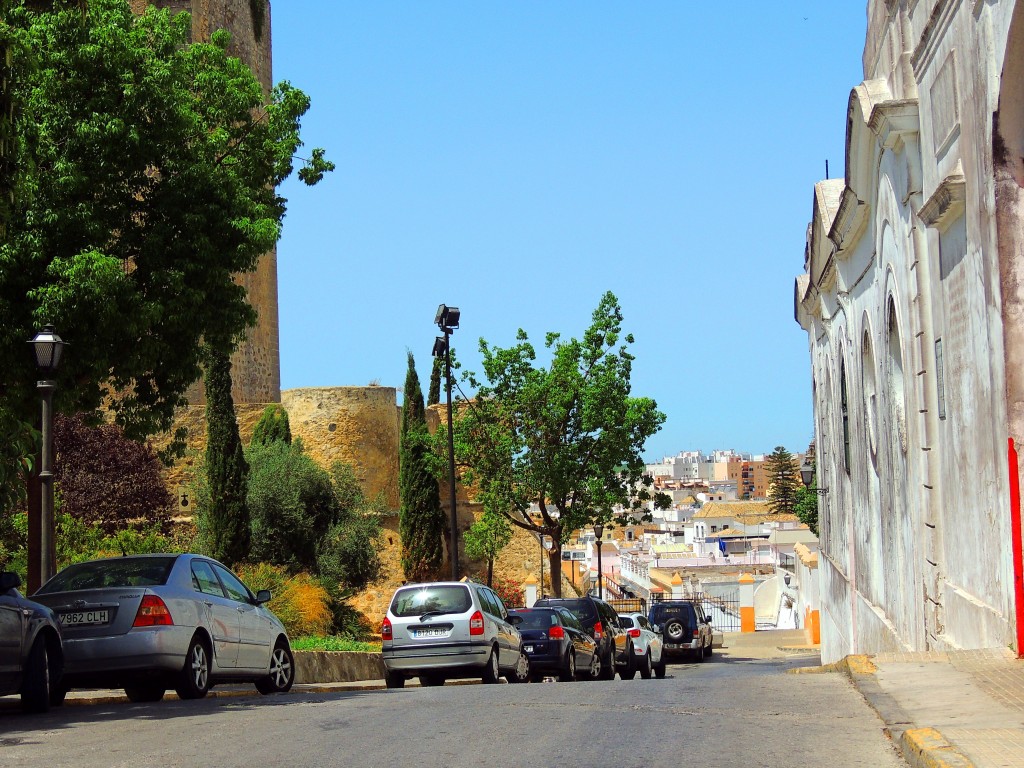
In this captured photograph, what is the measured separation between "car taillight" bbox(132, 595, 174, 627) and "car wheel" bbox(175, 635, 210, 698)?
1.52 feet

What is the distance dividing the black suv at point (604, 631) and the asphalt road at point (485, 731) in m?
10.7

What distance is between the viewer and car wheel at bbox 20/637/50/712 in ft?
35.1

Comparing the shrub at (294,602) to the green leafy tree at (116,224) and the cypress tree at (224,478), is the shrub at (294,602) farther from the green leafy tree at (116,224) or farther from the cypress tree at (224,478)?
the green leafy tree at (116,224)

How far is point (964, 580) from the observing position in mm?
11500

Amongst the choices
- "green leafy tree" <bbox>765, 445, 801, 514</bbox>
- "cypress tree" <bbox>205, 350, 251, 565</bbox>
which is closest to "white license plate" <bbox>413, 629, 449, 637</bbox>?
"cypress tree" <bbox>205, 350, 251, 565</bbox>

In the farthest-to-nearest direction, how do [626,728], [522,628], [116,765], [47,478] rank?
1. [522,628]
2. [47,478]
3. [626,728]
4. [116,765]

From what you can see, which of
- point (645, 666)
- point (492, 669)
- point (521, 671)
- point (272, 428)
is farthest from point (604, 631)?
point (272, 428)

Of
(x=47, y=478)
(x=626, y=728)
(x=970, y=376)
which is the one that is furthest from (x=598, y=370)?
(x=626, y=728)

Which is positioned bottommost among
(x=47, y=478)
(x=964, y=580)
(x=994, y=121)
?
(x=964, y=580)

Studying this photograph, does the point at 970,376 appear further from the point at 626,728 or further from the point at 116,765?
the point at 116,765

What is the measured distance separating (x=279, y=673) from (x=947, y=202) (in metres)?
8.41

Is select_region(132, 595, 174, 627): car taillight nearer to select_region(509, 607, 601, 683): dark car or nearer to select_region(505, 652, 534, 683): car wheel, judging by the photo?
select_region(505, 652, 534, 683): car wheel

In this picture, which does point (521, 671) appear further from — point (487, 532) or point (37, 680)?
point (487, 532)

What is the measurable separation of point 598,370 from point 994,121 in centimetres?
2783
